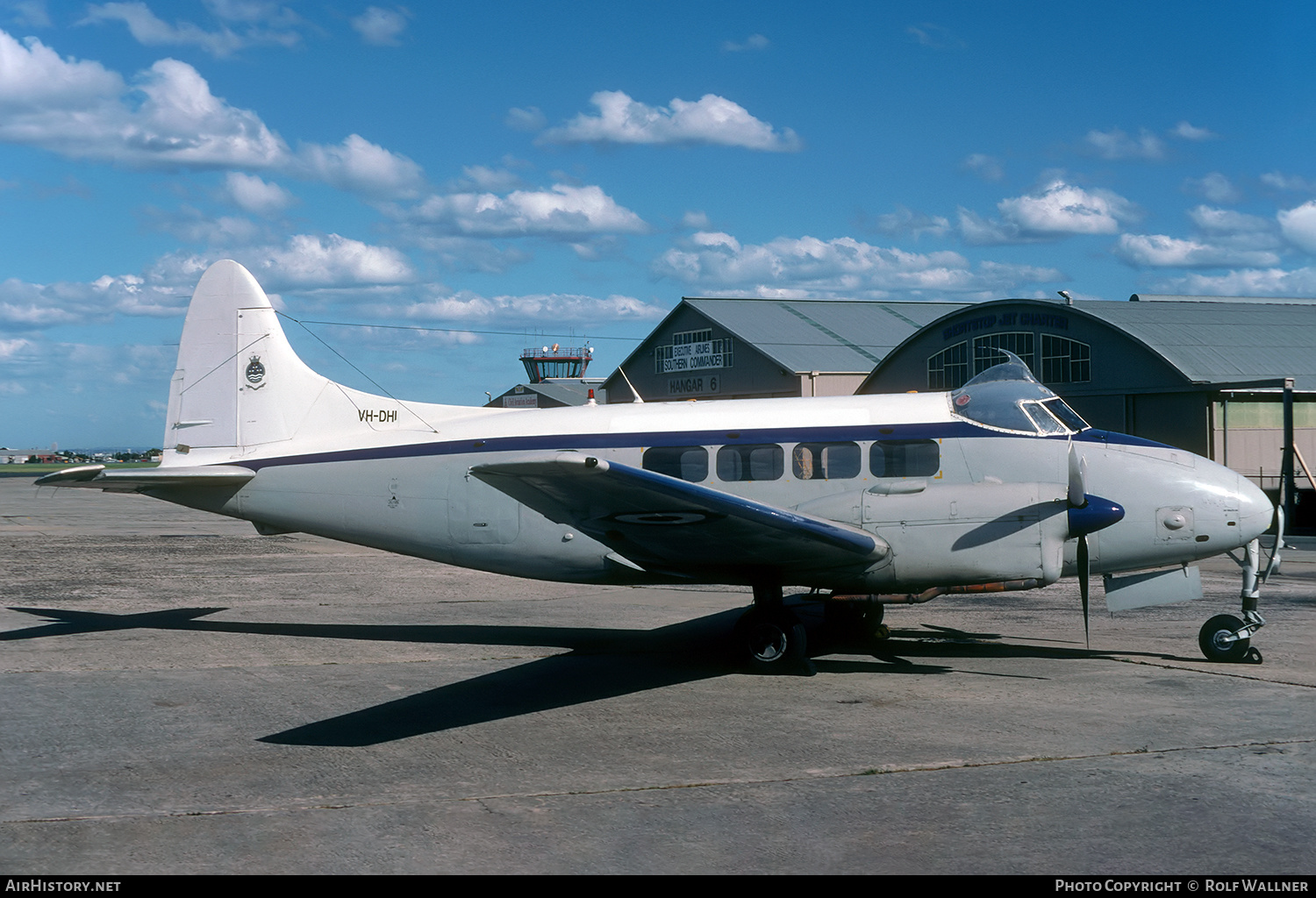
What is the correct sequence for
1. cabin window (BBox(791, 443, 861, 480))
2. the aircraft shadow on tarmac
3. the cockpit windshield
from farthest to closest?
1. cabin window (BBox(791, 443, 861, 480))
2. the cockpit windshield
3. the aircraft shadow on tarmac

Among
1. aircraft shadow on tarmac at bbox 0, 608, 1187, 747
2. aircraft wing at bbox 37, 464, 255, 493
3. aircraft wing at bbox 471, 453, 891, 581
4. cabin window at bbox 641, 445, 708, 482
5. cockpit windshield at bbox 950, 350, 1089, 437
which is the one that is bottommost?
aircraft shadow on tarmac at bbox 0, 608, 1187, 747

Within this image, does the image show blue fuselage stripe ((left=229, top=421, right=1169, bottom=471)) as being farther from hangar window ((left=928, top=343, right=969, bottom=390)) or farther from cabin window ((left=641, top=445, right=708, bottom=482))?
hangar window ((left=928, top=343, right=969, bottom=390))

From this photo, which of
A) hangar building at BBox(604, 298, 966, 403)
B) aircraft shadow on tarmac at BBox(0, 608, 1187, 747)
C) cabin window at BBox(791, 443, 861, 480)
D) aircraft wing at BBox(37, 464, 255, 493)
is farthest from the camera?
hangar building at BBox(604, 298, 966, 403)

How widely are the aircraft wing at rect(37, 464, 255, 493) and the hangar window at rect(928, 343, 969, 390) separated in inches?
1381

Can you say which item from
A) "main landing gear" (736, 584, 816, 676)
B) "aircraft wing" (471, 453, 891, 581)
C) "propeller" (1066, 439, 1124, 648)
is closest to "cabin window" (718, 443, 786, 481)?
"aircraft wing" (471, 453, 891, 581)

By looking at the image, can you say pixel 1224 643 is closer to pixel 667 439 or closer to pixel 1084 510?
pixel 1084 510

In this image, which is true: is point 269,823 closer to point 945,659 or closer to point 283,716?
point 283,716

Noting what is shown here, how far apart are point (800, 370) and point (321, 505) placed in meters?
40.6

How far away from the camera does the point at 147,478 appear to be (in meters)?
14.5

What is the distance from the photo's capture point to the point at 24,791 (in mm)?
8070

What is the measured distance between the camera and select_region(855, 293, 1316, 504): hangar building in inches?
1457

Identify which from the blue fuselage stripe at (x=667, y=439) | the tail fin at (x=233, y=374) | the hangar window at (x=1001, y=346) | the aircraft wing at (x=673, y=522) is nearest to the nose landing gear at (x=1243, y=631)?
the blue fuselage stripe at (x=667, y=439)

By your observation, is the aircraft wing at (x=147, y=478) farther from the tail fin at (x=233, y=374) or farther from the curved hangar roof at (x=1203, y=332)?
the curved hangar roof at (x=1203, y=332)

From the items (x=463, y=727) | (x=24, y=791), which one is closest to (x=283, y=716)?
(x=463, y=727)
